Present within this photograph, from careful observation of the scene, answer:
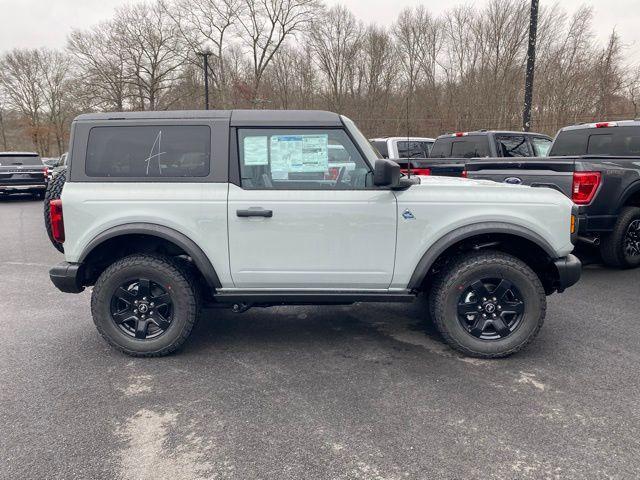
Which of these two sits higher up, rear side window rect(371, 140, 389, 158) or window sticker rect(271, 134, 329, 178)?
rear side window rect(371, 140, 389, 158)

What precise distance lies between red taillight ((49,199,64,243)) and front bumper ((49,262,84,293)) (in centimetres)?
22

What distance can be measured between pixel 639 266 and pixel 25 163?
17769mm

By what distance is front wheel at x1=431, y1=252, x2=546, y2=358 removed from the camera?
11.3 feet

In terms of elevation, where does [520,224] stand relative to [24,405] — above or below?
above

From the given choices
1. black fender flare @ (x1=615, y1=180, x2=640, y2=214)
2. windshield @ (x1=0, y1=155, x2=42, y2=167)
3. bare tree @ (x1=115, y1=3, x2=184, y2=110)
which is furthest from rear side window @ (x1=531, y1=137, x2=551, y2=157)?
bare tree @ (x1=115, y1=3, x2=184, y2=110)

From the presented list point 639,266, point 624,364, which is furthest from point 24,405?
point 639,266

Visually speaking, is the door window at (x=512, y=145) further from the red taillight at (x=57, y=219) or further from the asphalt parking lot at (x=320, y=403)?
the red taillight at (x=57, y=219)

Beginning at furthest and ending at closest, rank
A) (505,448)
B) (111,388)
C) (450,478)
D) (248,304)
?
(248,304) → (111,388) → (505,448) → (450,478)

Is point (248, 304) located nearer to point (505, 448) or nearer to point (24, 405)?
point (24, 405)

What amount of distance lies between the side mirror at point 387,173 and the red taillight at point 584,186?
2.99m

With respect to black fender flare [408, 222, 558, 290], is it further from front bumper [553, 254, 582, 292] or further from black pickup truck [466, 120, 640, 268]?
black pickup truck [466, 120, 640, 268]

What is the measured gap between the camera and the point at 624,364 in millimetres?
3412

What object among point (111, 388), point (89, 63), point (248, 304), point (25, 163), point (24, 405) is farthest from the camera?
point (89, 63)

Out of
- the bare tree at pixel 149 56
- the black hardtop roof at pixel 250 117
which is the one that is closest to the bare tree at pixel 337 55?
the bare tree at pixel 149 56
